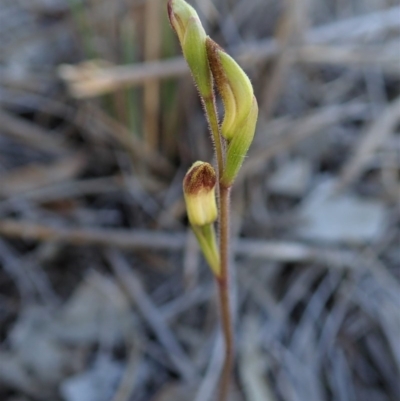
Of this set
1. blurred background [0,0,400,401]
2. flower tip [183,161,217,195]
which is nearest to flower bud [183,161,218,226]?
flower tip [183,161,217,195]

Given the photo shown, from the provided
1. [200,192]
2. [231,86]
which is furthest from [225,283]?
[231,86]

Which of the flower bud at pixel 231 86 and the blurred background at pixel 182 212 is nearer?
the flower bud at pixel 231 86

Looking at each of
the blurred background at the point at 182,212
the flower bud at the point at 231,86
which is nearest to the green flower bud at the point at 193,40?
the flower bud at the point at 231,86

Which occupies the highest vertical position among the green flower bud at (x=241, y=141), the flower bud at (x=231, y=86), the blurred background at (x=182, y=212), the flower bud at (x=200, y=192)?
the flower bud at (x=231, y=86)

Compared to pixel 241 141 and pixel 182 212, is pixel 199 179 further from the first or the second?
pixel 182 212

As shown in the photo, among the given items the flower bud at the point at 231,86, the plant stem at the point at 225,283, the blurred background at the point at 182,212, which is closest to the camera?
the flower bud at the point at 231,86

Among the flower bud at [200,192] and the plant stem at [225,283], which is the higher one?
the flower bud at [200,192]

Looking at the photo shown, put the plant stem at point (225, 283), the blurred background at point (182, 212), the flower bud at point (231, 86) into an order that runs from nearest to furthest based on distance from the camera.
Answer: the flower bud at point (231, 86) < the plant stem at point (225, 283) < the blurred background at point (182, 212)

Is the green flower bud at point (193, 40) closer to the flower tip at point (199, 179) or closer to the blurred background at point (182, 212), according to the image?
the flower tip at point (199, 179)

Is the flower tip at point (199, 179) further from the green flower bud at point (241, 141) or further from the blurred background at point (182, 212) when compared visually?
the blurred background at point (182, 212)
